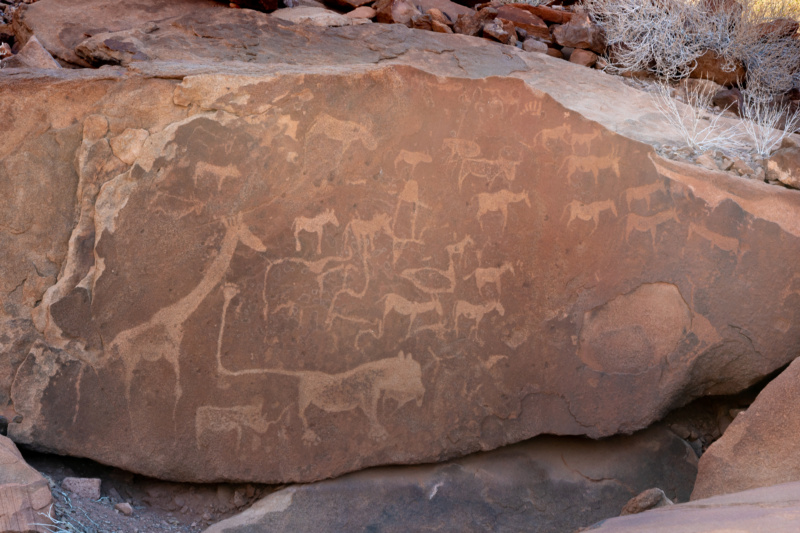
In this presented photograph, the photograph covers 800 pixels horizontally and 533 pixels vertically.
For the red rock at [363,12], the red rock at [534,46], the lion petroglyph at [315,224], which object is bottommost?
the red rock at [534,46]

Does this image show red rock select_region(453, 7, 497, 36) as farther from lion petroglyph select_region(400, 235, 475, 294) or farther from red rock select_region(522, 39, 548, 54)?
lion petroglyph select_region(400, 235, 475, 294)

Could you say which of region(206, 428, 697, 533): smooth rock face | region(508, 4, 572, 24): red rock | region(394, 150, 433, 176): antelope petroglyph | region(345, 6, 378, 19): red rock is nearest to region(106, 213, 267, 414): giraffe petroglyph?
region(206, 428, 697, 533): smooth rock face

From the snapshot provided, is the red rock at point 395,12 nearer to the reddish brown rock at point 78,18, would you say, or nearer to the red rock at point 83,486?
the reddish brown rock at point 78,18

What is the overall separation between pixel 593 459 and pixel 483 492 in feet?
1.61

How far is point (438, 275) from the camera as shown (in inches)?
107

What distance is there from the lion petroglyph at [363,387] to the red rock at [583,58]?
3.02 meters

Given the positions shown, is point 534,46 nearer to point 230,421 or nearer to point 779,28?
point 779,28

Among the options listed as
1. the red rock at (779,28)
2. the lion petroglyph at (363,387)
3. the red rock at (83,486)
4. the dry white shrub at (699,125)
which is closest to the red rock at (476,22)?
the dry white shrub at (699,125)

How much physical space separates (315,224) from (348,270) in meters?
0.20

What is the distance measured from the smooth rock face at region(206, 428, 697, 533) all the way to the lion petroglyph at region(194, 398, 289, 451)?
0.82ft

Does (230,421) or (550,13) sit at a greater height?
(550,13)

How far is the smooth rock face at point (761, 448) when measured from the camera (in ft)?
7.32

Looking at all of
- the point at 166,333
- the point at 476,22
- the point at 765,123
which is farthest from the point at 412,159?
the point at 765,123

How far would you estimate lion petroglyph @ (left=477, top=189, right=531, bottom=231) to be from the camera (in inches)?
109
